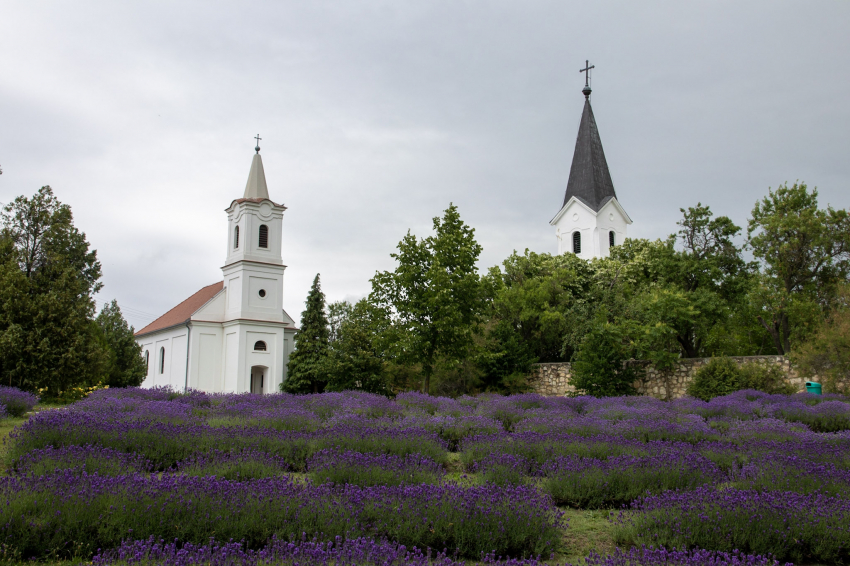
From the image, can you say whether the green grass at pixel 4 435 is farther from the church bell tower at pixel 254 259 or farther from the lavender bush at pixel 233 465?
the church bell tower at pixel 254 259

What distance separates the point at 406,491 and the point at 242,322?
1280 inches

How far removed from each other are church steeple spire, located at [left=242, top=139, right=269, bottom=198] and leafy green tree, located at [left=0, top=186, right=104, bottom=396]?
1966 centimetres

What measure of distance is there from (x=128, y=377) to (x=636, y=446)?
135 ft

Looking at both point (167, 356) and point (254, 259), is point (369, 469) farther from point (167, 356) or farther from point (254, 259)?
point (167, 356)

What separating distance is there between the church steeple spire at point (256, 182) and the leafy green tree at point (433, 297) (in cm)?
2108

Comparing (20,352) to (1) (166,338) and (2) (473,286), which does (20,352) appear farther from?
(1) (166,338)

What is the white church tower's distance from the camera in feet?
145

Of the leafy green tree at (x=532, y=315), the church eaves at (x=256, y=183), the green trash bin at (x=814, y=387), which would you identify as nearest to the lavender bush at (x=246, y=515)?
the green trash bin at (x=814, y=387)

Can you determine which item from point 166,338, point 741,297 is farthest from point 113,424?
point 166,338

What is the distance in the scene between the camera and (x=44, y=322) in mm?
17562

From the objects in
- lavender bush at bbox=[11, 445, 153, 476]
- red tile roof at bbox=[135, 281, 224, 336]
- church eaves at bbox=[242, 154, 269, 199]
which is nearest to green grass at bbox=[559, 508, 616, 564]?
lavender bush at bbox=[11, 445, 153, 476]

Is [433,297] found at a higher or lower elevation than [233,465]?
higher

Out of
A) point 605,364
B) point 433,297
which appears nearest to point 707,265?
point 605,364

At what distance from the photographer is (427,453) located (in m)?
6.91
